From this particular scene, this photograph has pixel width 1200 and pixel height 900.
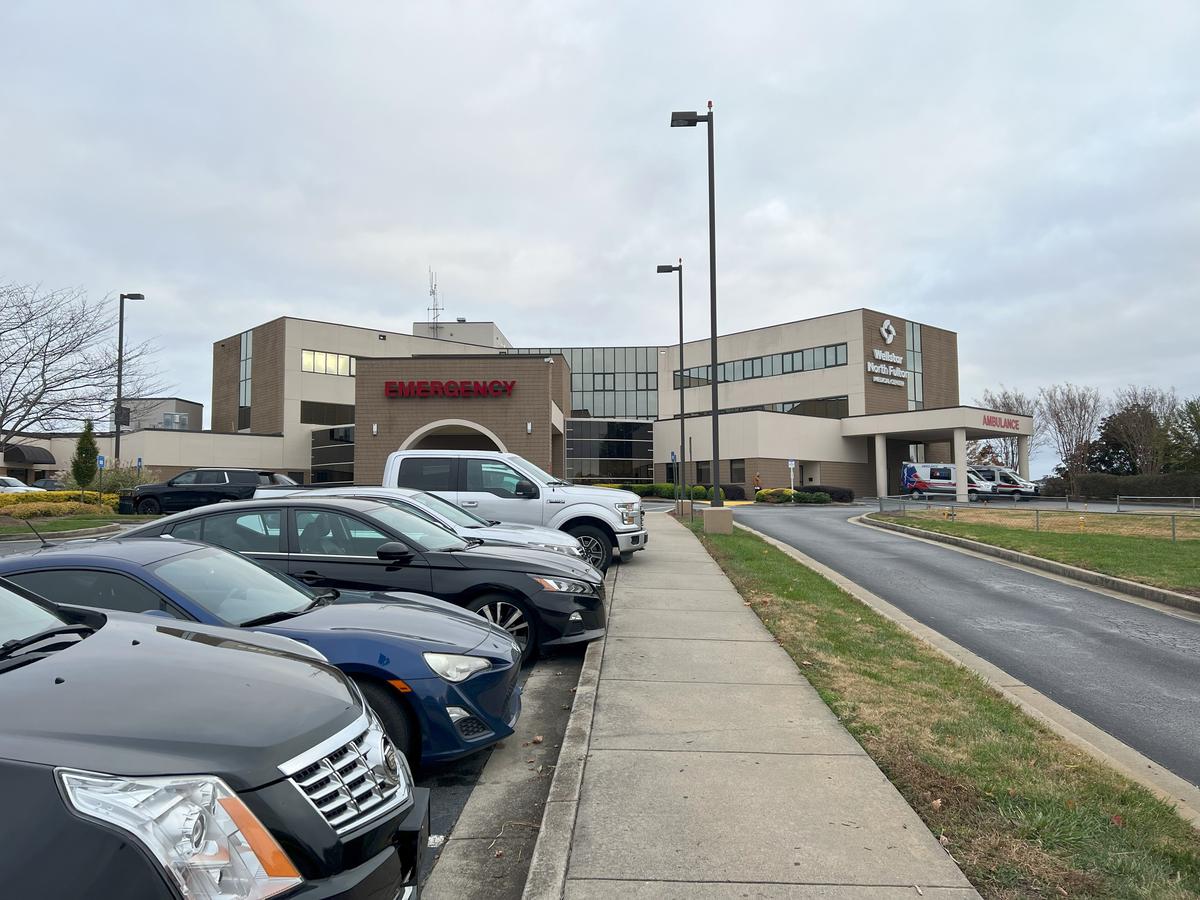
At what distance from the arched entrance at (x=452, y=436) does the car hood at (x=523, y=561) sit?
25.4m

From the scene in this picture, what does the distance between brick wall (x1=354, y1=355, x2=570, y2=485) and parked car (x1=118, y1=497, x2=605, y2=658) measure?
27.6 meters

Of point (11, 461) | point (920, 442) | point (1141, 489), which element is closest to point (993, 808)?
point (1141, 489)

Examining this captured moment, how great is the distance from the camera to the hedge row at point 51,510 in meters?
22.9

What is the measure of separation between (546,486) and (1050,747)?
8604 mm

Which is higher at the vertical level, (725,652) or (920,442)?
(920,442)

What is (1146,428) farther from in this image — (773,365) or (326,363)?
(326,363)

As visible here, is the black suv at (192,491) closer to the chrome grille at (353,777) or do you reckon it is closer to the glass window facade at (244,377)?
the chrome grille at (353,777)

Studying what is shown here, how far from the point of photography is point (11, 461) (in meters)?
54.2

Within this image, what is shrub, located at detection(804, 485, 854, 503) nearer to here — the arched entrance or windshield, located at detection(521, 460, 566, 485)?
the arched entrance

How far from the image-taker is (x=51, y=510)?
23.8 m

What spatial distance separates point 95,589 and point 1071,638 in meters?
9.39

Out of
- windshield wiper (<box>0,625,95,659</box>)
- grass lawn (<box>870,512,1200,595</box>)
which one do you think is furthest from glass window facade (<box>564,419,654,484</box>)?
windshield wiper (<box>0,625,95,659</box>)

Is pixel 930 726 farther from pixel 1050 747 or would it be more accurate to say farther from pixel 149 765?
pixel 149 765

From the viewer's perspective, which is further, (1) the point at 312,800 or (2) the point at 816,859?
(2) the point at 816,859
